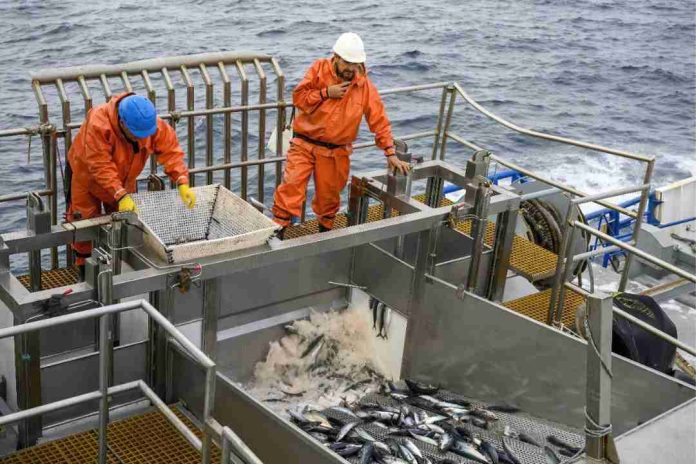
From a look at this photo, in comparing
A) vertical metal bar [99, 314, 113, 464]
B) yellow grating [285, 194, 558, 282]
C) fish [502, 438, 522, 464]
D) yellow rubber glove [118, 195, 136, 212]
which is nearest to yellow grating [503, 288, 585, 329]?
yellow grating [285, 194, 558, 282]

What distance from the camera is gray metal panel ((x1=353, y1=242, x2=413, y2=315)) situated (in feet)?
27.6

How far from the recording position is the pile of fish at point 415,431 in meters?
7.12

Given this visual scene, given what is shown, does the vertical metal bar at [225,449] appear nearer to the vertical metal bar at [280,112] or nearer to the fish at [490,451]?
the fish at [490,451]

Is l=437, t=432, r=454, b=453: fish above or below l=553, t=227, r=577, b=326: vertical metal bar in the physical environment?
below

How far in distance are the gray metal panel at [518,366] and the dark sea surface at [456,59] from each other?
1064 cm

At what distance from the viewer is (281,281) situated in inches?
330

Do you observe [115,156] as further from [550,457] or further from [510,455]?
[550,457]

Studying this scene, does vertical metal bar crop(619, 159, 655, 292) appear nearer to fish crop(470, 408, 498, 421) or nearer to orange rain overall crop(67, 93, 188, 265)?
fish crop(470, 408, 498, 421)

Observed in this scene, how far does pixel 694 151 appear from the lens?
24.2 metres

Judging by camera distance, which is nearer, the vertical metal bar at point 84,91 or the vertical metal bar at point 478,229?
the vertical metal bar at point 84,91


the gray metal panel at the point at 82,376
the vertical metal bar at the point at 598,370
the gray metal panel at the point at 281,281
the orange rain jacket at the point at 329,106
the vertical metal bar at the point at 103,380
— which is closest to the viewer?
the vertical metal bar at the point at 598,370

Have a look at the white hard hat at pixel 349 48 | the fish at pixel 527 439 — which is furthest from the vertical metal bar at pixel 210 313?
the fish at pixel 527 439

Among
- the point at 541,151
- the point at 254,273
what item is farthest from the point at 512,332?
the point at 541,151

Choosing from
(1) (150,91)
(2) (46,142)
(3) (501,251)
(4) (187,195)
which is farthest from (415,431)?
(2) (46,142)
